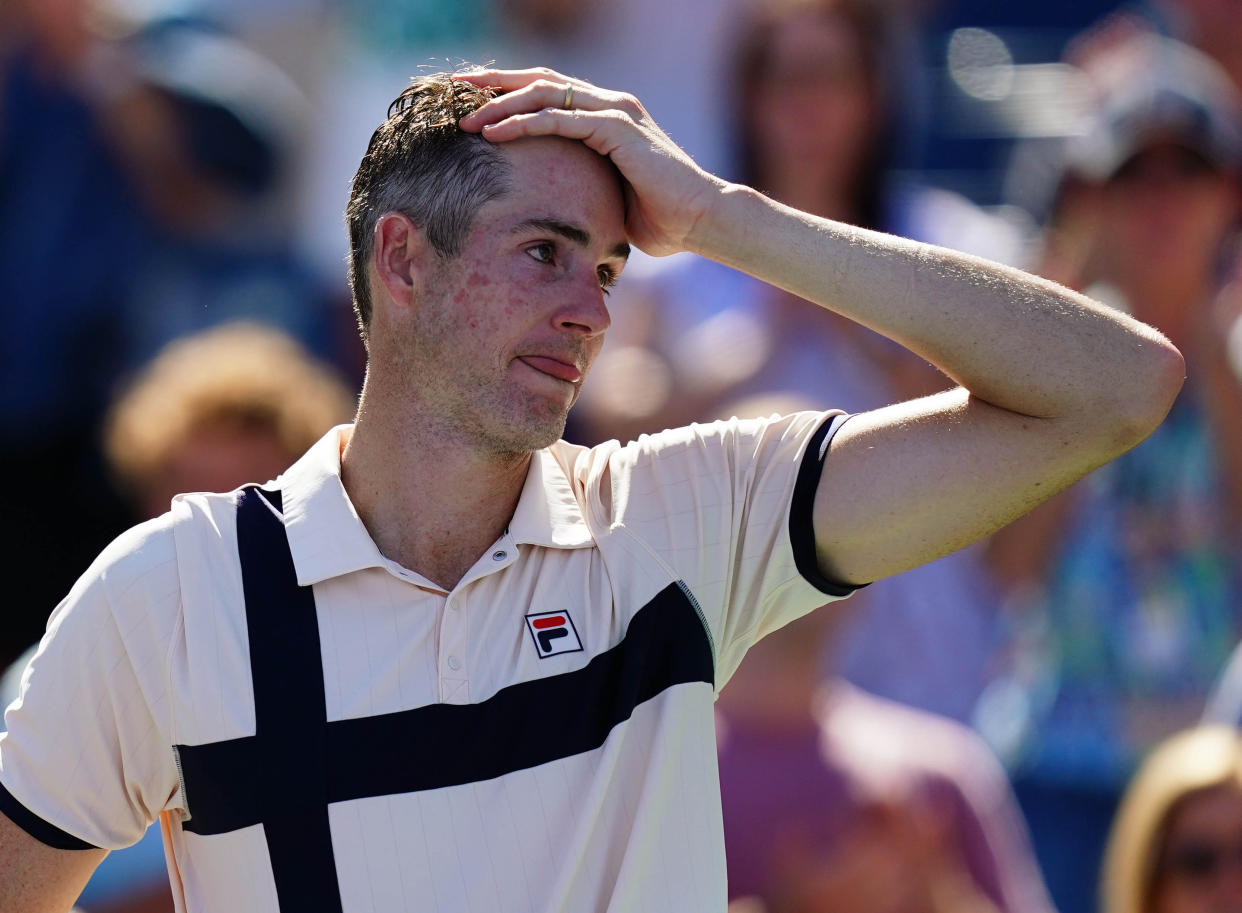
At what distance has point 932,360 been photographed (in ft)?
6.75

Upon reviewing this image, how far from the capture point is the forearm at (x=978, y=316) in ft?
6.51

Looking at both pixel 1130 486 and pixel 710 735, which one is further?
pixel 1130 486

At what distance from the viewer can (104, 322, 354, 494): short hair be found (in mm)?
3266

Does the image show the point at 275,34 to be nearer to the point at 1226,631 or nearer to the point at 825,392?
the point at 825,392

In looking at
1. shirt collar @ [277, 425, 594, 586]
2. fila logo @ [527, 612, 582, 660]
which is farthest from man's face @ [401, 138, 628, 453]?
fila logo @ [527, 612, 582, 660]

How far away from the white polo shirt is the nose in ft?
0.88

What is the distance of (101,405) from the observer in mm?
4309

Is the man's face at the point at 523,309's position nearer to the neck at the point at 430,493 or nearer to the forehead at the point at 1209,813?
the neck at the point at 430,493

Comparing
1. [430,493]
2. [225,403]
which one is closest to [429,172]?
[430,493]

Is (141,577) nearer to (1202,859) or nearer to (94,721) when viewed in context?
(94,721)

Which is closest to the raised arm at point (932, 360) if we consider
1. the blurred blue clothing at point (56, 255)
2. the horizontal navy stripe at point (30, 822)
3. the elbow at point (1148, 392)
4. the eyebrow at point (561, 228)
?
the elbow at point (1148, 392)

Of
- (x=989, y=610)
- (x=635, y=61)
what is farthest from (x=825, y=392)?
(x=635, y=61)

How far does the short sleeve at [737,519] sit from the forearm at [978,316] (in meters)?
0.19

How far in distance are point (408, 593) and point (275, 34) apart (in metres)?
3.33
